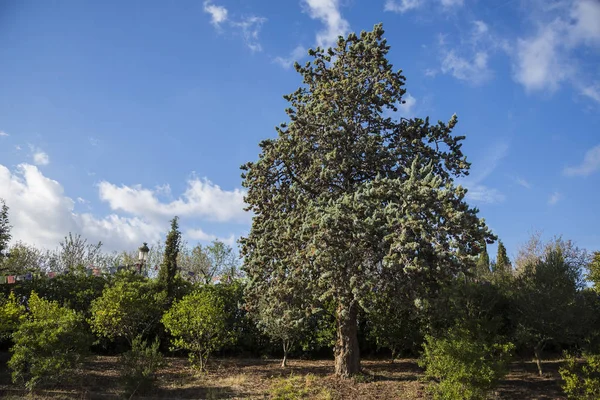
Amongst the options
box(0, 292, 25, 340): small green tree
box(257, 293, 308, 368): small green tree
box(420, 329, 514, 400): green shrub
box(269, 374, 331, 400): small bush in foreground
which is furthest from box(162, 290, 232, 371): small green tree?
box(420, 329, 514, 400): green shrub

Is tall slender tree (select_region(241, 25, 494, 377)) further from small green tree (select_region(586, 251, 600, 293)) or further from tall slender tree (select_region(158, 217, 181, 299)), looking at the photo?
small green tree (select_region(586, 251, 600, 293))

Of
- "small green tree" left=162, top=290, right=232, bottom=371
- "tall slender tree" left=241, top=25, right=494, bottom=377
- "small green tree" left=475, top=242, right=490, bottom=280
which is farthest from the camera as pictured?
"small green tree" left=475, top=242, right=490, bottom=280

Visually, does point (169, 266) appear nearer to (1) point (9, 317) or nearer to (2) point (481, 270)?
(1) point (9, 317)

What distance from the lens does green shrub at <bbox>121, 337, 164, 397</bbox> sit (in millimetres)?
9789

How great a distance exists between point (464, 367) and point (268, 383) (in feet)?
16.7

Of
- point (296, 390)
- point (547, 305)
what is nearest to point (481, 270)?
point (547, 305)

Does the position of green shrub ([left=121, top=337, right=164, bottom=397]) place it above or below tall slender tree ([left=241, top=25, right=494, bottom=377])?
below

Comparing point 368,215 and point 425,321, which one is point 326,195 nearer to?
point 368,215

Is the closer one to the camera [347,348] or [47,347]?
[47,347]

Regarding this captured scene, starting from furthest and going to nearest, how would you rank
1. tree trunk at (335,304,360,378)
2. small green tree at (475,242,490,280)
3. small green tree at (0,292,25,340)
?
small green tree at (475,242,490,280)
tree trunk at (335,304,360,378)
small green tree at (0,292,25,340)

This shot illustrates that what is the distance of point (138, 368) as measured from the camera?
10031 millimetres

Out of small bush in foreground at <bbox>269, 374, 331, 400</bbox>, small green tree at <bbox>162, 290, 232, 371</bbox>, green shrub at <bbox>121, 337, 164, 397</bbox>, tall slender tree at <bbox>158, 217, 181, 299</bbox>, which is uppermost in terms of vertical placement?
tall slender tree at <bbox>158, 217, 181, 299</bbox>

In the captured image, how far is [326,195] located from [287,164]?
1.58m

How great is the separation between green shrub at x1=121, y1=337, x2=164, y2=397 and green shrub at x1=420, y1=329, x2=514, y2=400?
6643 mm
